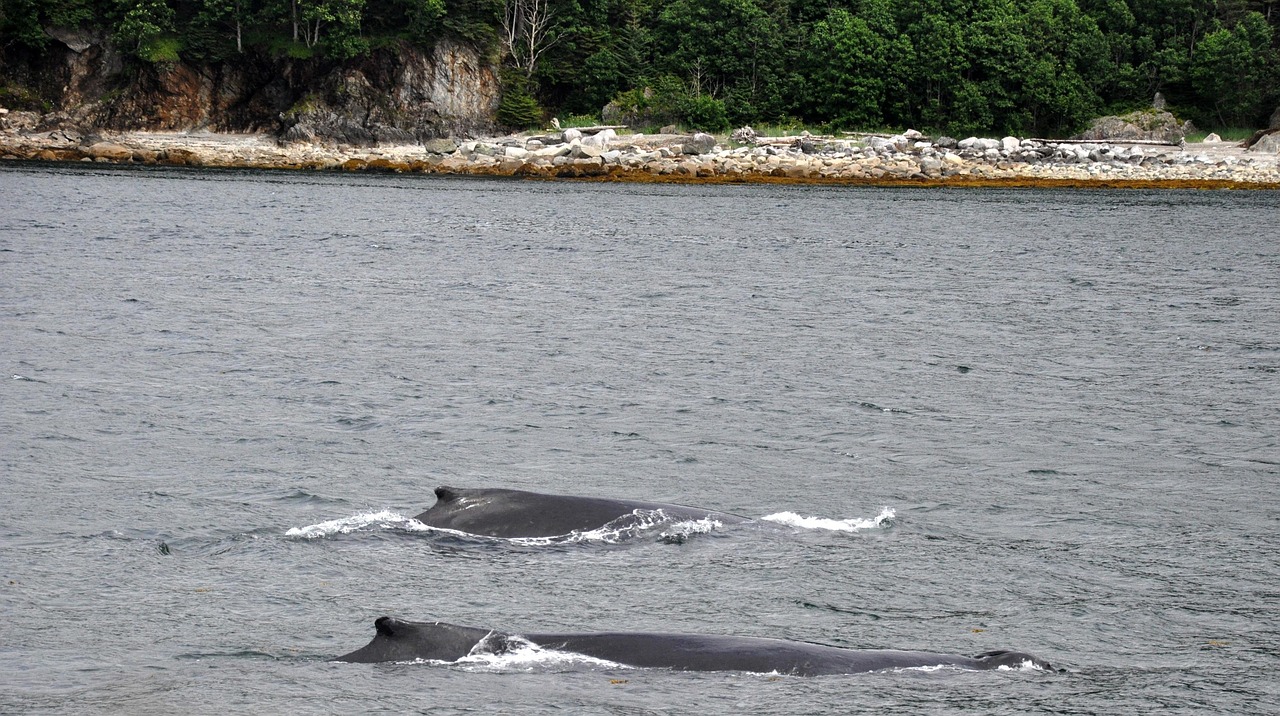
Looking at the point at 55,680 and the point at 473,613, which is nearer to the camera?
the point at 55,680

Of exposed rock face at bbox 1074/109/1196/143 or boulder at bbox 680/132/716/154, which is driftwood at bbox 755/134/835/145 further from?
exposed rock face at bbox 1074/109/1196/143

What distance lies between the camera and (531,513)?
486 inches

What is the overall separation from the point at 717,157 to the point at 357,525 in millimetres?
66012

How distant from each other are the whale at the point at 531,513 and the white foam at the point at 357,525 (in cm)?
14

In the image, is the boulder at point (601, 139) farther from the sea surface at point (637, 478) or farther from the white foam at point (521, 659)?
the white foam at point (521, 659)

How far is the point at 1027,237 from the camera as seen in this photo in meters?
46.8

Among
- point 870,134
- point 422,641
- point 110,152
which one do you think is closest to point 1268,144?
point 870,134

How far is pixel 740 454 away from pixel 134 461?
6545 millimetres

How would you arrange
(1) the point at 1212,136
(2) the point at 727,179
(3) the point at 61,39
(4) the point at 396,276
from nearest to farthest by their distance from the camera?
(4) the point at 396,276 → (2) the point at 727,179 → (1) the point at 1212,136 → (3) the point at 61,39

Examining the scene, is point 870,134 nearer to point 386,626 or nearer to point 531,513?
point 531,513

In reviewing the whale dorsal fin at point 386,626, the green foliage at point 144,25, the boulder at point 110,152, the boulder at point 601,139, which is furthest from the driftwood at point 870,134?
the whale dorsal fin at point 386,626

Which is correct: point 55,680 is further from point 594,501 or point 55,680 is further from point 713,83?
point 713,83

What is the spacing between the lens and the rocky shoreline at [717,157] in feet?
240

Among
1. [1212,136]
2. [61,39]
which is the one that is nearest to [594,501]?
[1212,136]
